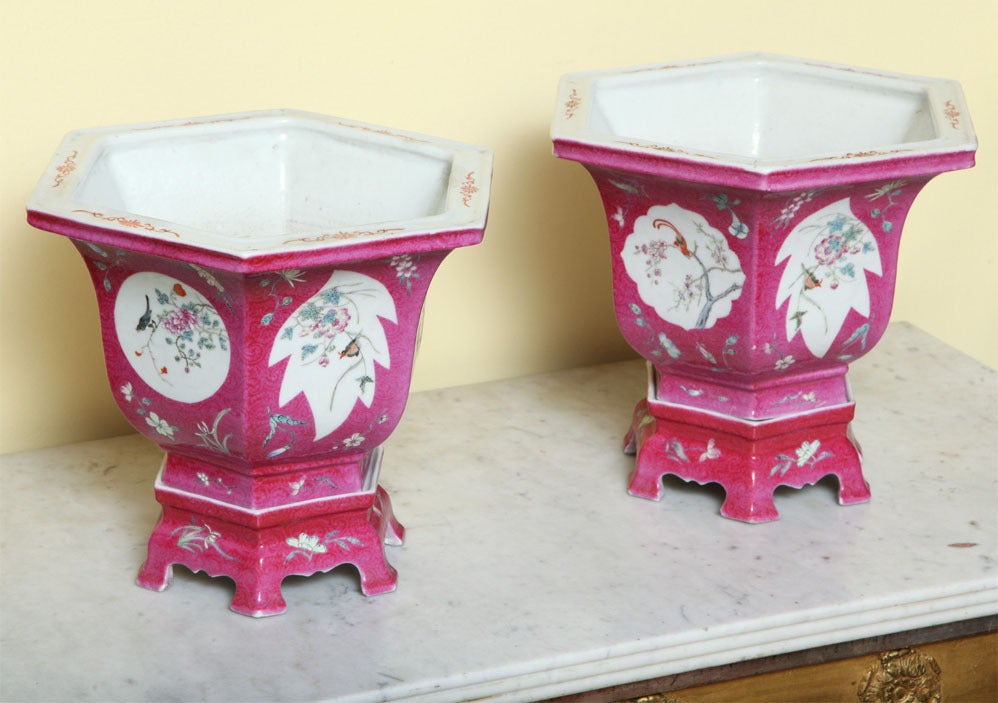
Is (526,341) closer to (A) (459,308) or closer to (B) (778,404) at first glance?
(A) (459,308)

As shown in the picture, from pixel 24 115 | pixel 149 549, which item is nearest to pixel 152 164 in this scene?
pixel 24 115

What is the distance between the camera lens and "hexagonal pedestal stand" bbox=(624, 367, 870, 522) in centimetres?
125

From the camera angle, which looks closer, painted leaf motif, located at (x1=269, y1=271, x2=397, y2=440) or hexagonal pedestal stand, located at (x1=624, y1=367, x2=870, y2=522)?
painted leaf motif, located at (x1=269, y1=271, x2=397, y2=440)

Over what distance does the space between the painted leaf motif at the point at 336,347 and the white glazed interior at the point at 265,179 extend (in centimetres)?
14

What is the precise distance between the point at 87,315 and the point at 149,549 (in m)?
0.30

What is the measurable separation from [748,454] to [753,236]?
0.21m

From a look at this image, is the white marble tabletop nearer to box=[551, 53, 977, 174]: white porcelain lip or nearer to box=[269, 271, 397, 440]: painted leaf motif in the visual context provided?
box=[269, 271, 397, 440]: painted leaf motif

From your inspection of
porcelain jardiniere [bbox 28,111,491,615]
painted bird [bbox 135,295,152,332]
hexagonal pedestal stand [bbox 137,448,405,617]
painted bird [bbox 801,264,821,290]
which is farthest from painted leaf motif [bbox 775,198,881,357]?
painted bird [bbox 135,295,152,332]

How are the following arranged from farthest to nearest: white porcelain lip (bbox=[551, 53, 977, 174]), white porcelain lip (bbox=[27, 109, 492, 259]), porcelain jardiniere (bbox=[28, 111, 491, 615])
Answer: white porcelain lip (bbox=[551, 53, 977, 174]) → white porcelain lip (bbox=[27, 109, 492, 259]) → porcelain jardiniere (bbox=[28, 111, 491, 615])

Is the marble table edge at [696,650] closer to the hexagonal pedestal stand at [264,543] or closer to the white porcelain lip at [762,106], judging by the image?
the hexagonal pedestal stand at [264,543]

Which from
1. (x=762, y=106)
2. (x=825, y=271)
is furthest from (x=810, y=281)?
(x=762, y=106)

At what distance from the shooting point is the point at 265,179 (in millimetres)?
1234

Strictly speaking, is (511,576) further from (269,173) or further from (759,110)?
(759,110)

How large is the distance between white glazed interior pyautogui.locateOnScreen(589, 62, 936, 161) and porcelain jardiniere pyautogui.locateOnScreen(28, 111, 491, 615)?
24 centimetres
